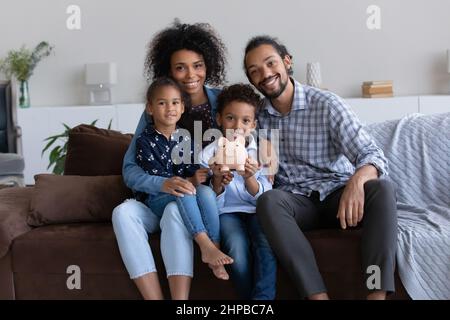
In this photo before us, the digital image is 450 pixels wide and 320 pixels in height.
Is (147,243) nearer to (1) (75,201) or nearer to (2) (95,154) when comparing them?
(1) (75,201)

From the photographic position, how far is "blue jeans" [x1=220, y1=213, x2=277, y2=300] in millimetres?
1851

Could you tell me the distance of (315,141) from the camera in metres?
2.16

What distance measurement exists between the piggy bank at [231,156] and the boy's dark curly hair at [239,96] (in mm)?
215

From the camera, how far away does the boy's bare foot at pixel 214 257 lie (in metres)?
1.86

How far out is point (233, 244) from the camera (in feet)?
6.30

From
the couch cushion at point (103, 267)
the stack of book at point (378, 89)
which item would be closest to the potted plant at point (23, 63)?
the stack of book at point (378, 89)

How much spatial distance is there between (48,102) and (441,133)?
387 cm

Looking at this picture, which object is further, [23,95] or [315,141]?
[23,95]

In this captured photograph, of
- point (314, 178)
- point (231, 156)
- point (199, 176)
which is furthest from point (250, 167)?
point (314, 178)

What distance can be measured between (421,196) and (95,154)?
135 cm

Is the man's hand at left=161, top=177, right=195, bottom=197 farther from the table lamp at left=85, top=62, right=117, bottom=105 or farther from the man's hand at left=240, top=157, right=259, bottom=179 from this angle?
the table lamp at left=85, top=62, right=117, bottom=105

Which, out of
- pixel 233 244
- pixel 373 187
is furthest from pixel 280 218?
pixel 373 187

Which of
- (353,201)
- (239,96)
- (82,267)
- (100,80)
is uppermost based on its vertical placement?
(100,80)

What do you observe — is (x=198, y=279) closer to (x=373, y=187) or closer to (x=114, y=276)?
(x=114, y=276)
